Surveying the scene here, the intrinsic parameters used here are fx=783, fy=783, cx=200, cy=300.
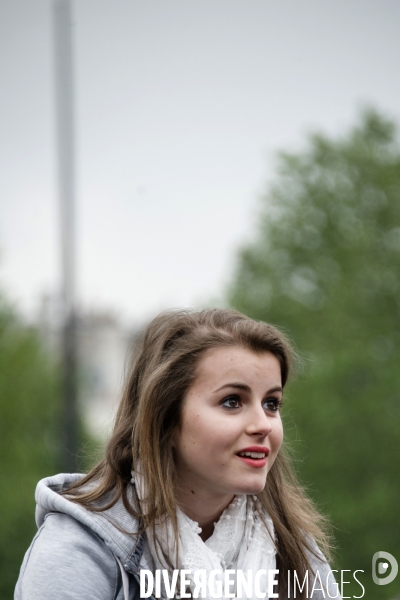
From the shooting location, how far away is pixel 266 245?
53.4 feet

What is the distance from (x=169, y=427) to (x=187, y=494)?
0.23 m

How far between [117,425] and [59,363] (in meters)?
13.9

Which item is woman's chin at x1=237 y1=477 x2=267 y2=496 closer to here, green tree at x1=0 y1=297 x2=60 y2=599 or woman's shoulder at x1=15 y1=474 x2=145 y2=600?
woman's shoulder at x1=15 y1=474 x2=145 y2=600

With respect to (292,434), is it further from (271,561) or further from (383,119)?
(271,561)

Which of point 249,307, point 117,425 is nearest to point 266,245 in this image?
point 249,307

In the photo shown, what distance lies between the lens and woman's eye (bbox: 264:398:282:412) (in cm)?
250

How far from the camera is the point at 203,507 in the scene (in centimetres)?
254

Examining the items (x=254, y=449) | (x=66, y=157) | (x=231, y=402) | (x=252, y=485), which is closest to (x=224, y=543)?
(x=252, y=485)

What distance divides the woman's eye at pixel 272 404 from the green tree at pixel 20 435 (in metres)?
13.2

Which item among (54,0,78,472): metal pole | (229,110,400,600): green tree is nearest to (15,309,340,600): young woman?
(54,0,78,472): metal pole

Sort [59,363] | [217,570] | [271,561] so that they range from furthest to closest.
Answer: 1. [59,363]
2. [271,561]
3. [217,570]

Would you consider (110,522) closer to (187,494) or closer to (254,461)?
(187,494)

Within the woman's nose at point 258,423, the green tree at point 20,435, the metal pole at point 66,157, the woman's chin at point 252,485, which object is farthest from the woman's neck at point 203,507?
the green tree at point 20,435

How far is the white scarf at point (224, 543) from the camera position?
234 cm
